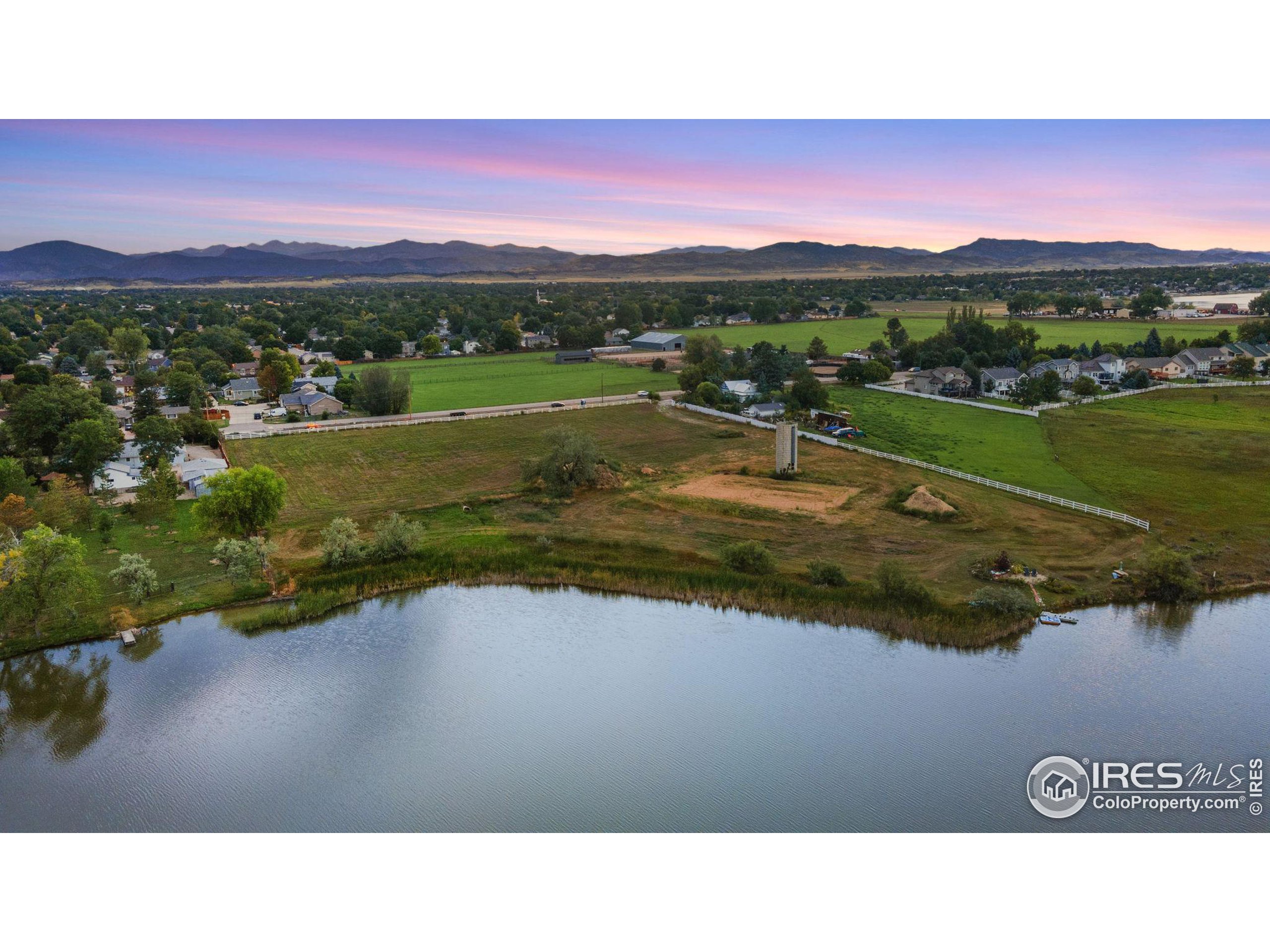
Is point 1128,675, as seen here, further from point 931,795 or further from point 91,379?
point 91,379

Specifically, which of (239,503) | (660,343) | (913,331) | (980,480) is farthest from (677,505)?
(913,331)

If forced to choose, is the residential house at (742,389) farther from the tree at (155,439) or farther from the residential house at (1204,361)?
the tree at (155,439)

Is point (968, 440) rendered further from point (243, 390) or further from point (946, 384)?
point (243, 390)

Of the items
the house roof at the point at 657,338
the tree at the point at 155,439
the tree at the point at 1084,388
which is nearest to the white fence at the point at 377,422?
the tree at the point at 155,439

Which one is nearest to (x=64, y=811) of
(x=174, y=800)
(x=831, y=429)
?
(x=174, y=800)

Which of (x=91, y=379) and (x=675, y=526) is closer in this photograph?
(x=675, y=526)

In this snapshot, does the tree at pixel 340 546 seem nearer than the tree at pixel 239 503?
Yes
